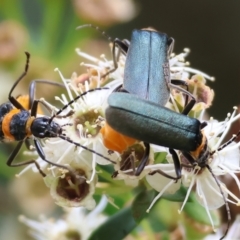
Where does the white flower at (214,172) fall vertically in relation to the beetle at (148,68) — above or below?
below

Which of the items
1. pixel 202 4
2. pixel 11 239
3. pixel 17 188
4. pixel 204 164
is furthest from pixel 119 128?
pixel 202 4

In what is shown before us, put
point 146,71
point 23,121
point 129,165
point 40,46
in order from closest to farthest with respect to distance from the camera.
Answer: point 129,165 < point 146,71 < point 23,121 < point 40,46

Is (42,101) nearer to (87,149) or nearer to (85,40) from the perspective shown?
(87,149)

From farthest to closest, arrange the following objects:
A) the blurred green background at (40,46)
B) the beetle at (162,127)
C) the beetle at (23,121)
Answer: the blurred green background at (40,46) → the beetle at (23,121) → the beetle at (162,127)

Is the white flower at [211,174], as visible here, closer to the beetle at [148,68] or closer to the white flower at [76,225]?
the beetle at [148,68]

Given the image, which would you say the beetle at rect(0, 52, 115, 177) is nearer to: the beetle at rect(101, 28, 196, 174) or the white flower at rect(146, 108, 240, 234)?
the beetle at rect(101, 28, 196, 174)

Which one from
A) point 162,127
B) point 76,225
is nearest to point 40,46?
point 76,225

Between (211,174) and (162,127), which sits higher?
(162,127)

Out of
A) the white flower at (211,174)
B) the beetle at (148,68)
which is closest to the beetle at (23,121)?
the beetle at (148,68)

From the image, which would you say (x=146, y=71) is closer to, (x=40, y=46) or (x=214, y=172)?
(x=214, y=172)
